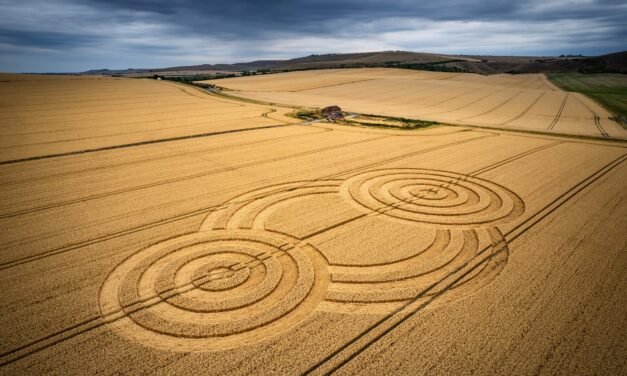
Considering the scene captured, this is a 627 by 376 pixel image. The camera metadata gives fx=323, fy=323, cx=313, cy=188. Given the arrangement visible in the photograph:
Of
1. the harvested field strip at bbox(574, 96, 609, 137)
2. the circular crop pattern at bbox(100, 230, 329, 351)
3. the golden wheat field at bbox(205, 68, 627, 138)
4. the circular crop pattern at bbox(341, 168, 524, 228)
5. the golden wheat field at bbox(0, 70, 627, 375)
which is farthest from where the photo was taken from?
the golden wheat field at bbox(205, 68, 627, 138)

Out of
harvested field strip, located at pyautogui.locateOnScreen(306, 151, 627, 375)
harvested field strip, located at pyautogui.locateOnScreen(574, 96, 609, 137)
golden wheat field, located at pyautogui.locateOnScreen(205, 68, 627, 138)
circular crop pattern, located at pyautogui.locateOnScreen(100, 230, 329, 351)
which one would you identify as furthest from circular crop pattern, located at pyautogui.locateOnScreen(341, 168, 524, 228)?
harvested field strip, located at pyautogui.locateOnScreen(574, 96, 609, 137)

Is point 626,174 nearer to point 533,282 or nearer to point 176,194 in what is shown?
point 533,282

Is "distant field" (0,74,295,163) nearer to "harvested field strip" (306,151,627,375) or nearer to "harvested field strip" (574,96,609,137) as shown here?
"harvested field strip" (306,151,627,375)

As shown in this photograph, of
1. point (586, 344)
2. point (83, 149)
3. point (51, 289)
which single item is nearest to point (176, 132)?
point (83, 149)

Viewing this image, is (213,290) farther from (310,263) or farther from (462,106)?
(462,106)

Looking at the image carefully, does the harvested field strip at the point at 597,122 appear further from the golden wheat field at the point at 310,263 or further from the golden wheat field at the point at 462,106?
the golden wheat field at the point at 310,263

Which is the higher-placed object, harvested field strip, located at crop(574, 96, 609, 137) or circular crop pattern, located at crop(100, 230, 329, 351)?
harvested field strip, located at crop(574, 96, 609, 137)
